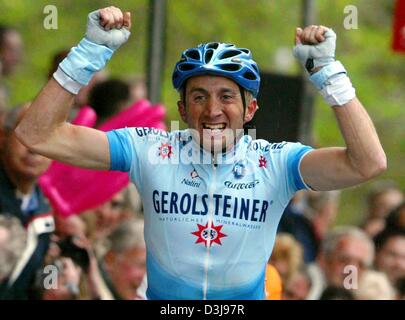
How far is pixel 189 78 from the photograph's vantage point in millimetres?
6352

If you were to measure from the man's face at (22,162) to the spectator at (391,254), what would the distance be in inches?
122

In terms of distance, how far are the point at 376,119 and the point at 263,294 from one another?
5.39 m

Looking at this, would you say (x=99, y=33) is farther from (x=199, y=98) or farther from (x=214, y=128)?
(x=214, y=128)

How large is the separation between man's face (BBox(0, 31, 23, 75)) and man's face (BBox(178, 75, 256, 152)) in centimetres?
336

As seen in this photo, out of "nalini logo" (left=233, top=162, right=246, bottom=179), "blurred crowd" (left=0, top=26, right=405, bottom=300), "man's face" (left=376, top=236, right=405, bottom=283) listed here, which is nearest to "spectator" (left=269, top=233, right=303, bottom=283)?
"blurred crowd" (left=0, top=26, right=405, bottom=300)

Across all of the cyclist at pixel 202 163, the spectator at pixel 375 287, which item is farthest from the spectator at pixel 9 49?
the cyclist at pixel 202 163

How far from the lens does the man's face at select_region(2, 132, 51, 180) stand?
8.60m

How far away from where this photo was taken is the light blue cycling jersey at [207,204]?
636cm

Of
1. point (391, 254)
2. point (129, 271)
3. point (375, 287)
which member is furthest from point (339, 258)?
point (129, 271)

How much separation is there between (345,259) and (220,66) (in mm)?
4258
